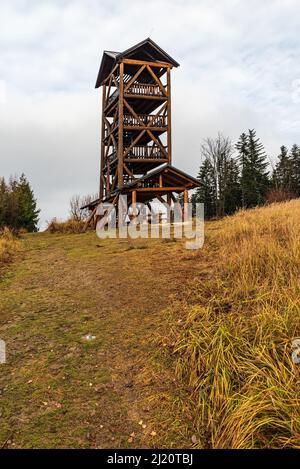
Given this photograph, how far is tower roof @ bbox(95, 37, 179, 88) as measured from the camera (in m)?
22.4

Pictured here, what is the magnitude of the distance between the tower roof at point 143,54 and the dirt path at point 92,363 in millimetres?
18666

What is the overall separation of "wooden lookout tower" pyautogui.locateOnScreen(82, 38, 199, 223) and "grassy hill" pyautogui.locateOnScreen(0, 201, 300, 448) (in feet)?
44.2

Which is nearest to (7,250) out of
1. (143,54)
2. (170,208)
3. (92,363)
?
(92,363)

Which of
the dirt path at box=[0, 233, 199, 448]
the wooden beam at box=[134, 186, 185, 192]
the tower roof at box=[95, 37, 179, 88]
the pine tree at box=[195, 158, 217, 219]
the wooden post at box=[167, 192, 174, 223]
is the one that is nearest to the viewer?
the dirt path at box=[0, 233, 199, 448]

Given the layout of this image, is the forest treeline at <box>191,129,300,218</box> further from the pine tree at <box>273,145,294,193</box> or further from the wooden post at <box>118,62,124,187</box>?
the wooden post at <box>118,62,124,187</box>

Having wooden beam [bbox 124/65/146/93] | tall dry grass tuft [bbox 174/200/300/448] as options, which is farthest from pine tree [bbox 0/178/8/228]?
tall dry grass tuft [bbox 174/200/300/448]

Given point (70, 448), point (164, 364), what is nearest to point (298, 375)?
point (164, 364)

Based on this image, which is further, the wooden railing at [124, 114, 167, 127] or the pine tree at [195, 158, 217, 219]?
the pine tree at [195, 158, 217, 219]

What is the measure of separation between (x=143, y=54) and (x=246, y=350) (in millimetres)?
24263

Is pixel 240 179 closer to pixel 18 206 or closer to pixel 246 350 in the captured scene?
pixel 18 206

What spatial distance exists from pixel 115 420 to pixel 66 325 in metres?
2.38

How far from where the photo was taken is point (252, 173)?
49688mm

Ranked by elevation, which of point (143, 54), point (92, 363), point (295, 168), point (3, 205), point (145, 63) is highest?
point (143, 54)

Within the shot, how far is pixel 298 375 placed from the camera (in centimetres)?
342
